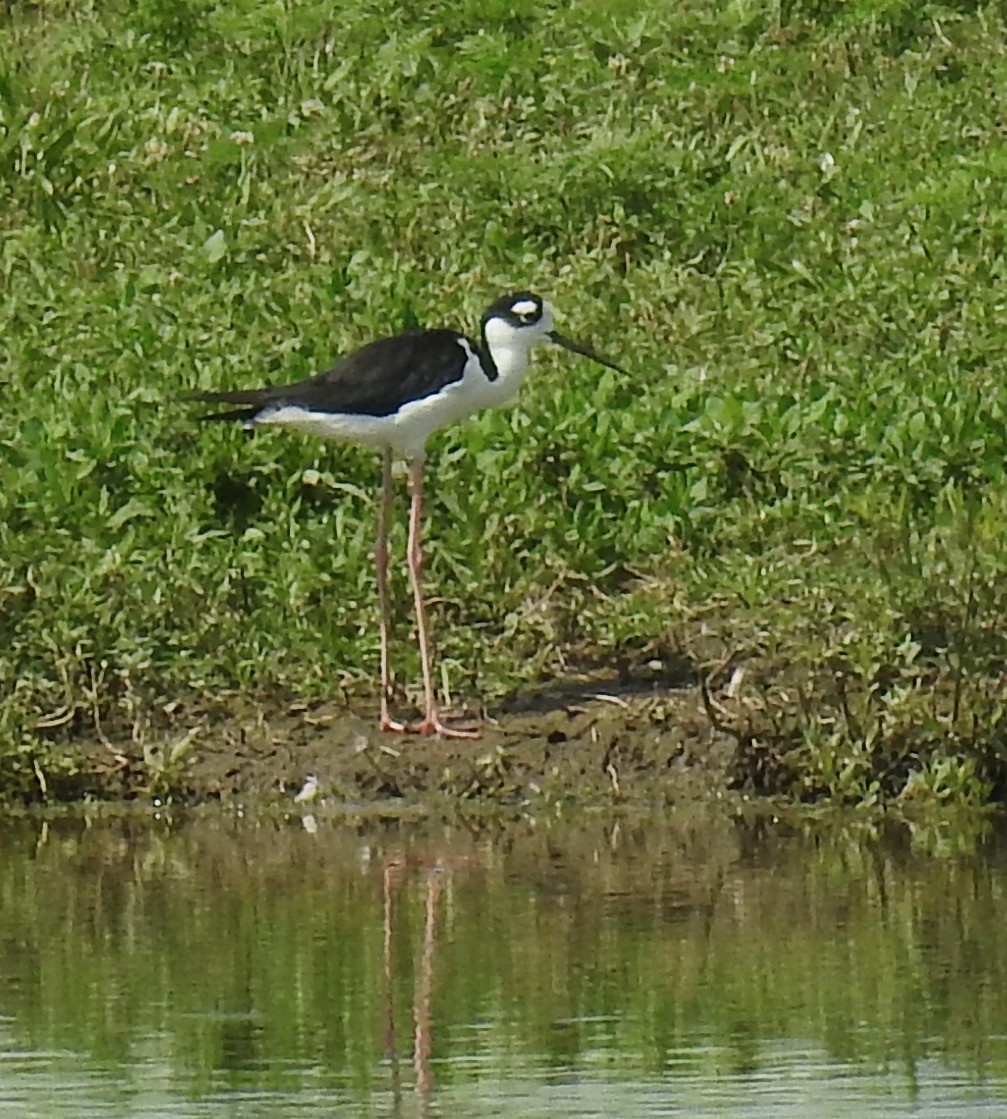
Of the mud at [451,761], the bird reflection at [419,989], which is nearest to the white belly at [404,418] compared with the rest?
the mud at [451,761]

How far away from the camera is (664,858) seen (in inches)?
332

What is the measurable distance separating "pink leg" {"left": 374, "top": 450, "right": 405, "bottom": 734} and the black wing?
0.92ft

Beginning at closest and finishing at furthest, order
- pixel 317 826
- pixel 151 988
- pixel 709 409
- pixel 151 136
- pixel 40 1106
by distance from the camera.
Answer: pixel 40 1106 → pixel 151 988 → pixel 317 826 → pixel 709 409 → pixel 151 136

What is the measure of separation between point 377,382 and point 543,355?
1.92m

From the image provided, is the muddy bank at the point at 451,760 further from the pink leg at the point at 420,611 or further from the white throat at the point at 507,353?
the white throat at the point at 507,353

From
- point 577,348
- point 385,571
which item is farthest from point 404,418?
point 577,348

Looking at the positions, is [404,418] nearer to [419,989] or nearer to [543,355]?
[543,355]


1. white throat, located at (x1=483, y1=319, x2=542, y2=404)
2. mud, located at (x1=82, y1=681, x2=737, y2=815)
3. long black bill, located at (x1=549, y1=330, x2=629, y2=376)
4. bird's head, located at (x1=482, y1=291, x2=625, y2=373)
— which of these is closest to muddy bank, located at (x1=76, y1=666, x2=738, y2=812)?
mud, located at (x1=82, y1=681, x2=737, y2=815)

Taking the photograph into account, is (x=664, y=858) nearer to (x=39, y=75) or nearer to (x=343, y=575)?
(x=343, y=575)

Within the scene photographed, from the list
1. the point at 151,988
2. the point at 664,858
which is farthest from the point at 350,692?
the point at 151,988

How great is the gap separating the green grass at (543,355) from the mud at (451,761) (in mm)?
209

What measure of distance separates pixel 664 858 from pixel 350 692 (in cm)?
151

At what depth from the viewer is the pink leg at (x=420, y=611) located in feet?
30.9

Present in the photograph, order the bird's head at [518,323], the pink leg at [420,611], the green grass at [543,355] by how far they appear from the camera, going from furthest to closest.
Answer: the bird's head at [518,323], the pink leg at [420,611], the green grass at [543,355]
